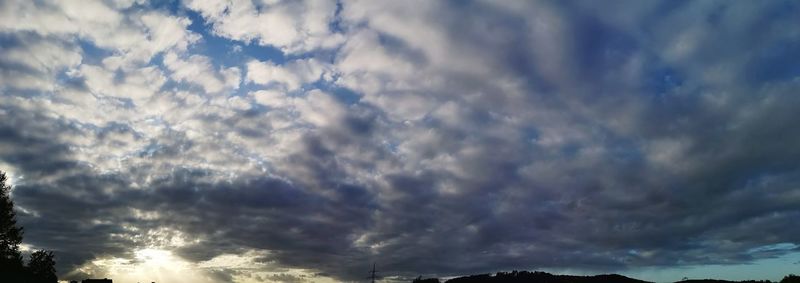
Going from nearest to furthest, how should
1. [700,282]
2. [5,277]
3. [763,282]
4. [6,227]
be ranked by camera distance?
1. [5,277]
2. [6,227]
3. [763,282]
4. [700,282]

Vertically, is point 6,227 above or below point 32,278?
above

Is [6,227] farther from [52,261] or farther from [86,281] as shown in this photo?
[52,261]

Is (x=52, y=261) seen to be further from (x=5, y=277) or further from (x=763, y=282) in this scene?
(x=763, y=282)

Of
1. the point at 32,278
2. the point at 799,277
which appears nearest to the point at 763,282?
the point at 799,277

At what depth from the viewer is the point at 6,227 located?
78.7 meters

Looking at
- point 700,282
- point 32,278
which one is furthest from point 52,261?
point 700,282

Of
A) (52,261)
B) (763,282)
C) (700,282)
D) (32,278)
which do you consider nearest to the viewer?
(32,278)

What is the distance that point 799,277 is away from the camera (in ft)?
283

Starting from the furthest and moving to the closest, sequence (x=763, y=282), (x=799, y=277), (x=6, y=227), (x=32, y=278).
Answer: (x=763, y=282)
(x=799, y=277)
(x=6, y=227)
(x=32, y=278)

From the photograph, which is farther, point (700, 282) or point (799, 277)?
point (700, 282)

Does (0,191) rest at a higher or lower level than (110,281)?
higher

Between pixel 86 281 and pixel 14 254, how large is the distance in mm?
47552

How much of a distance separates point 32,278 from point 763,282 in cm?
12199

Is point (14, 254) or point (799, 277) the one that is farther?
point (799, 277)
